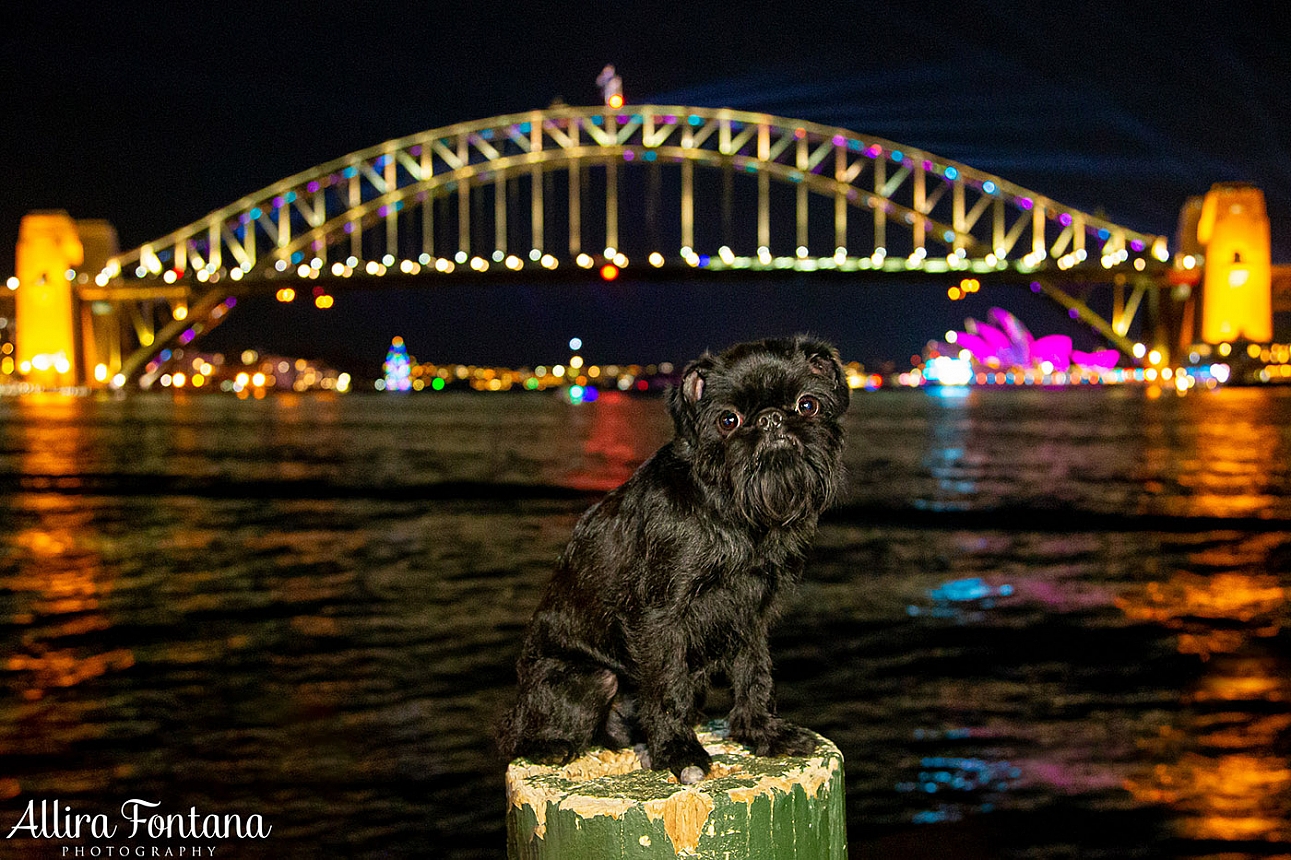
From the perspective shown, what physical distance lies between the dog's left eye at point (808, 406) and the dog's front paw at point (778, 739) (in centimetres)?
57

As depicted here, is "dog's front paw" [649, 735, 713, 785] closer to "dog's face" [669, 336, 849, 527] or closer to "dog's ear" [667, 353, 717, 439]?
"dog's face" [669, 336, 849, 527]

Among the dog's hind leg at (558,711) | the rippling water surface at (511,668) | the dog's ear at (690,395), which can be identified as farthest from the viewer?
the rippling water surface at (511,668)

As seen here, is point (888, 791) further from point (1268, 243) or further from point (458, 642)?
point (1268, 243)

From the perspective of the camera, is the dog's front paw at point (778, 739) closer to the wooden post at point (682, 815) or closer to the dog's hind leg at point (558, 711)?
the wooden post at point (682, 815)

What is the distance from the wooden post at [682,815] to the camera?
2158 millimetres

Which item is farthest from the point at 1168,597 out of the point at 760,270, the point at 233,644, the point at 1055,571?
the point at 760,270

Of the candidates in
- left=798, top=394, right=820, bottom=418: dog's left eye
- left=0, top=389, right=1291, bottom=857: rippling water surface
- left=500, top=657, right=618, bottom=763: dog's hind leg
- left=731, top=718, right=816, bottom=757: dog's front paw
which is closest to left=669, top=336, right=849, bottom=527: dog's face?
left=798, top=394, right=820, bottom=418: dog's left eye

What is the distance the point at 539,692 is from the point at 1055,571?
8.46 m

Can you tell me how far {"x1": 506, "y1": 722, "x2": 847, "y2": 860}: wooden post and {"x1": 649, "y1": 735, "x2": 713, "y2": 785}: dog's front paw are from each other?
0.08ft

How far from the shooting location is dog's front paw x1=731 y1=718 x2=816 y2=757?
2.45 m

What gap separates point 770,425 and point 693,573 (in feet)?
1.01

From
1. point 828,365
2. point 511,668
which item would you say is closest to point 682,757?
point 828,365

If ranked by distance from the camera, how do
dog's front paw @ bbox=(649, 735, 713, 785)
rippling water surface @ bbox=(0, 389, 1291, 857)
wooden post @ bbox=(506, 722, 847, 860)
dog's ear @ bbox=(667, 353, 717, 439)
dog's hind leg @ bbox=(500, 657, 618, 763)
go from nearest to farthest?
wooden post @ bbox=(506, 722, 847, 860), dog's front paw @ bbox=(649, 735, 713, 785), dog's ear @ bbox=(667, 353, 717, 439), dog's hind leg @ bbox=(500, 657, 618, 763), rippling water surface @ bbox=(0, 389, 1291, 857)

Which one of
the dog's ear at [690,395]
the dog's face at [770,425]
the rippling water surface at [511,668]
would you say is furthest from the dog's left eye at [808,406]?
the rippling water surface at [511,668]
